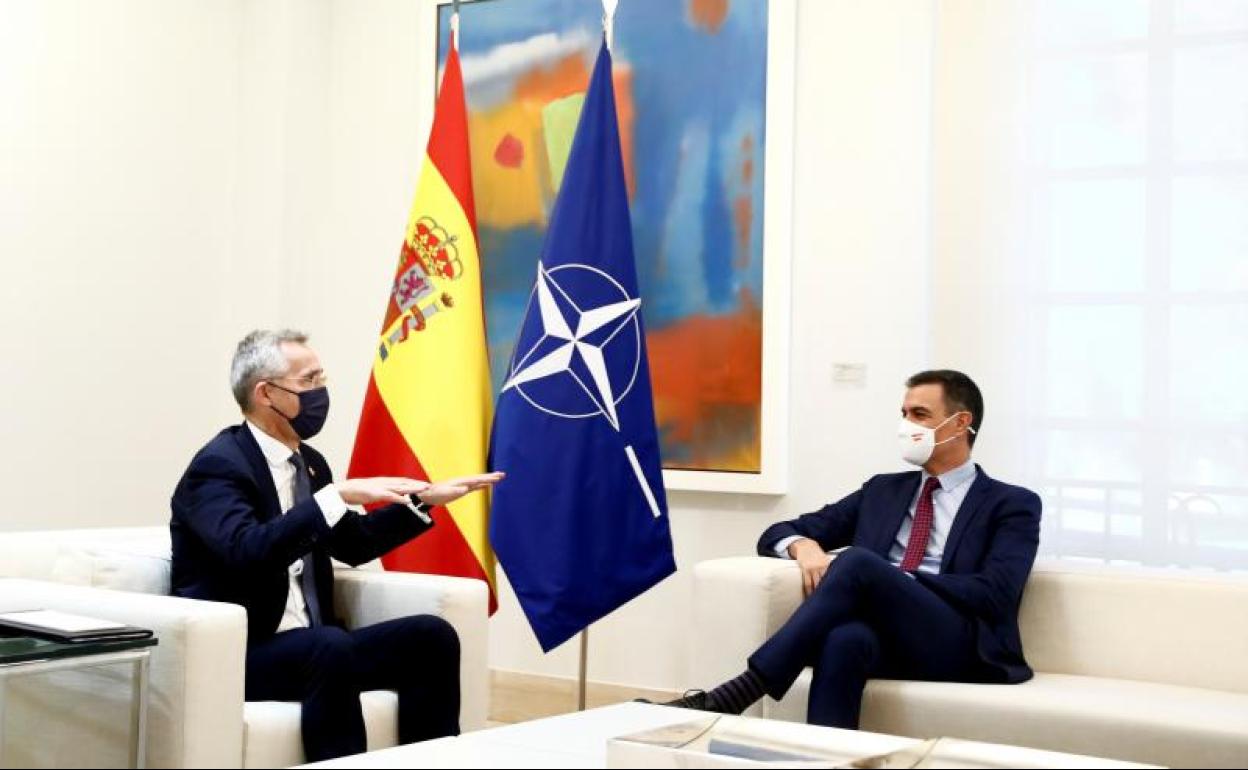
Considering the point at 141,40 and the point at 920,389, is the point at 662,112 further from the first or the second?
the point at 141,40

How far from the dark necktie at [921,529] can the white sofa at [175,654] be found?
1.10 m

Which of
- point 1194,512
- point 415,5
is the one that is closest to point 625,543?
point 1194,512

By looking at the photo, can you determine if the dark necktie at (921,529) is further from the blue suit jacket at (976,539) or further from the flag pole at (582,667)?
the flag pole at (582,667)

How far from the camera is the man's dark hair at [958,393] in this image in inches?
147

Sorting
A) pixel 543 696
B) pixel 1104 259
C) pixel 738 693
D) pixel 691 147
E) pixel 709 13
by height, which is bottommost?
pixel 543 696

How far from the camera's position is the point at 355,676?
290 centimetres

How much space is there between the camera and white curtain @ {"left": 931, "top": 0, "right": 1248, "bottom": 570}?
392 centimetres

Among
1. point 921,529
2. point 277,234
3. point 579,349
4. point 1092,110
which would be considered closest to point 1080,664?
point 921,529

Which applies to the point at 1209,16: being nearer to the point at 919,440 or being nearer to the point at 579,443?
the point at 919,440

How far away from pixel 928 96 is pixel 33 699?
3059mm

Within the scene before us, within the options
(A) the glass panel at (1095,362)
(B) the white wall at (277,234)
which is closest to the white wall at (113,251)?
(B) the white wall at (277,234)

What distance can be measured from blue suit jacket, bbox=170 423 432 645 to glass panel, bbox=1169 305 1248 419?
7.80 feet

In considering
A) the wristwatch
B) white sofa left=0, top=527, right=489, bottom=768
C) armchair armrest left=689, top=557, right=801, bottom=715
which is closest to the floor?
armchair armrest left=689, top=557, right=801, bottom=715

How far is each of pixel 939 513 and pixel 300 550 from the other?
1.68 metres
